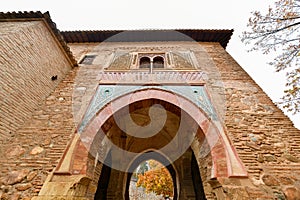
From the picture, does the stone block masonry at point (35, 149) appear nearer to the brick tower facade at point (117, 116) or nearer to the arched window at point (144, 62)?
the brick tower facade at point (117, 116)

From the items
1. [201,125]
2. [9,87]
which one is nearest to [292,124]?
[201,125]

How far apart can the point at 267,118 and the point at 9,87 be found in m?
5.34

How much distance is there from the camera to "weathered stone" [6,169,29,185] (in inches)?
104

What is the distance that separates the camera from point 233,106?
3.88 metres

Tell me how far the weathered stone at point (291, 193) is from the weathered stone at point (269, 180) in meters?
0.14

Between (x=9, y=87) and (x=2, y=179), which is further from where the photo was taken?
(x=9, y=87)

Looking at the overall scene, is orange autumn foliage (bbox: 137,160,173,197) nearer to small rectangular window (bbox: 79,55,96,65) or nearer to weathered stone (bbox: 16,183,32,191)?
small rectangular window (bbox: 79,55,96,65)

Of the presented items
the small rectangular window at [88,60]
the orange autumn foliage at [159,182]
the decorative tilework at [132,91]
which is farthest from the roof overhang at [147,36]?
the orange autumn foliage at [159,182]

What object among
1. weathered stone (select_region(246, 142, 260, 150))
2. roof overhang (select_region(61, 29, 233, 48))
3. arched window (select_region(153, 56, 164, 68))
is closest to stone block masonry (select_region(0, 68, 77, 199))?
arched window (select_region(153, 56, 164, 68))

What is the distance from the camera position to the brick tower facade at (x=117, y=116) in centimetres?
274

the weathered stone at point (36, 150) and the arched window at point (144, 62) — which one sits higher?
the arched window at point (144, 62)

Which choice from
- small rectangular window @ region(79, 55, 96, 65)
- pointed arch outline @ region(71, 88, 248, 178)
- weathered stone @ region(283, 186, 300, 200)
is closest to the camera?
weathered stone @ region(283, 186, 300, 200)

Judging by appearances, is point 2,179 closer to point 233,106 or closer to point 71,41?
point 233,106

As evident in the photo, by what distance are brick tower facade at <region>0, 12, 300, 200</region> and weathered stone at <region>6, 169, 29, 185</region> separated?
0.02 meters
